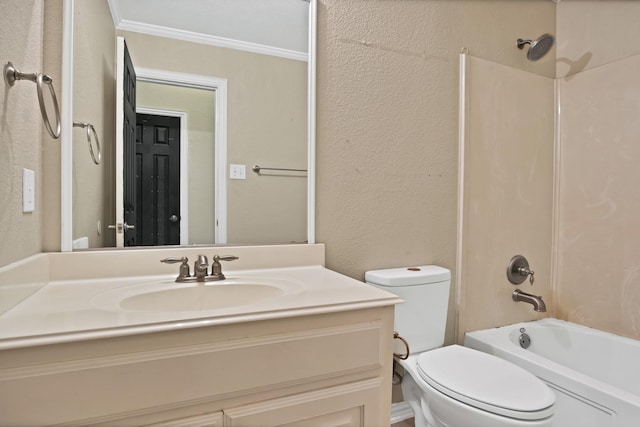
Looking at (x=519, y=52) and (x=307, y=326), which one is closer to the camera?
(x=307, y=326)

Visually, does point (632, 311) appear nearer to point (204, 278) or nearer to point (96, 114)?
point (204, 278)

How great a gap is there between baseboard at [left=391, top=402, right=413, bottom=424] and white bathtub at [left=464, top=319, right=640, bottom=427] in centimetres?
44

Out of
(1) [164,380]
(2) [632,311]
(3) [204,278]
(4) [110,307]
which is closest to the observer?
(1) [164,380]

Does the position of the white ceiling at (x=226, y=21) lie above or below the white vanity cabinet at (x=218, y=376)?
above

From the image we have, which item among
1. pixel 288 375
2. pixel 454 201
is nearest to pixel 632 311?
pixel 454 201

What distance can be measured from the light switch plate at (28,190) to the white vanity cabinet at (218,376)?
19.3 inches

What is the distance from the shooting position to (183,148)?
1285 mm

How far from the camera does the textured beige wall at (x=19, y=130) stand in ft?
2.69

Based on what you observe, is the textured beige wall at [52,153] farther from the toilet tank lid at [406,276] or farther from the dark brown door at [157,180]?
the toilet tank lid at [406,276]

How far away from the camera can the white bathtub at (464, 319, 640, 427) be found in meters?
1.23

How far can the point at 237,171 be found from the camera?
1369 mm

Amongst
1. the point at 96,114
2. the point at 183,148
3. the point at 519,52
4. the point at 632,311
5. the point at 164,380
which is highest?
the point at 519,52

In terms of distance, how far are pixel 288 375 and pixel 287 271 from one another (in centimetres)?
52

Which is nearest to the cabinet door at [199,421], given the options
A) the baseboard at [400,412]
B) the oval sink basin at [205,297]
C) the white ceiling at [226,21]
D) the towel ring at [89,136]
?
the oval sink basin at [205,297]
